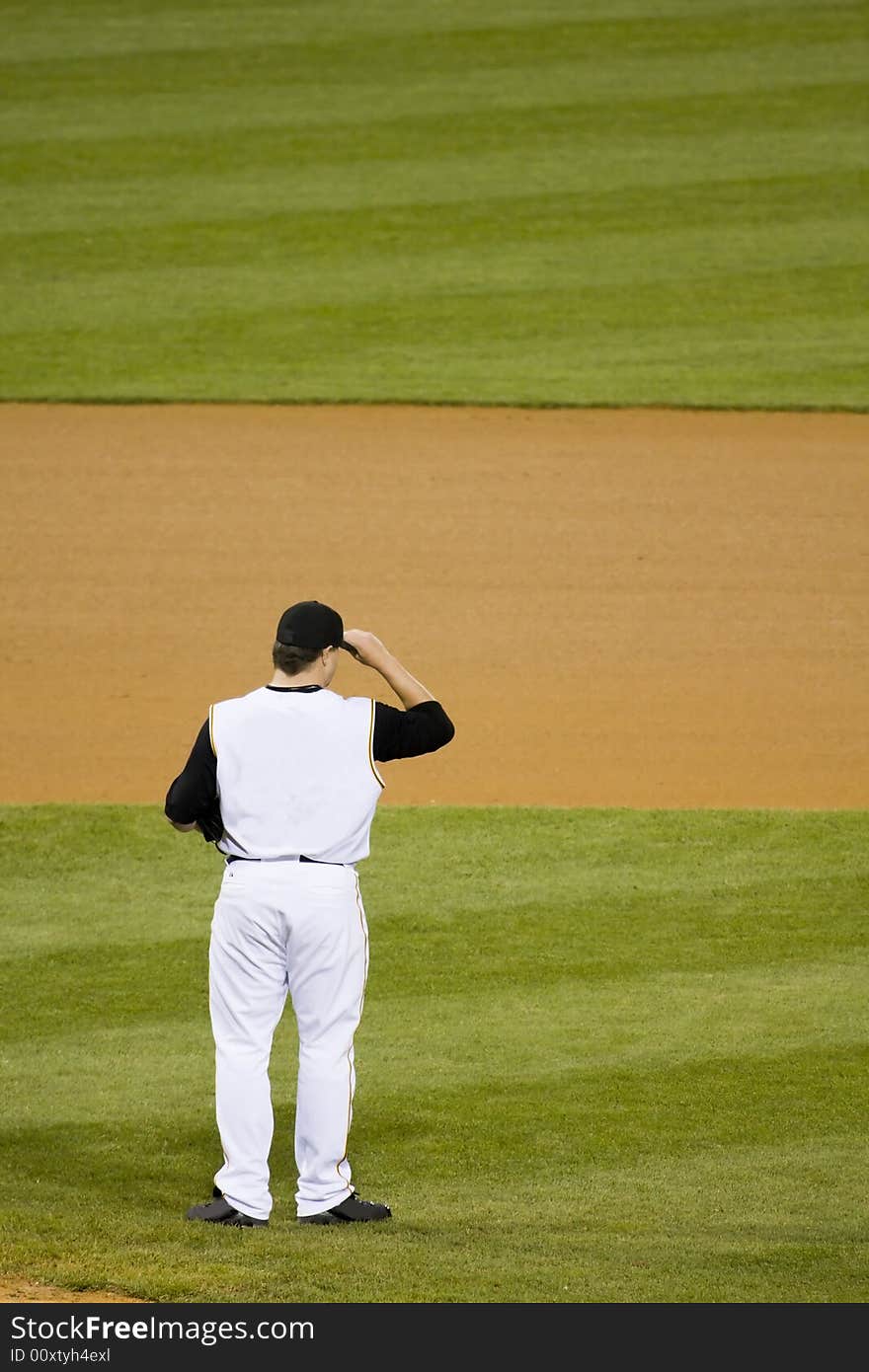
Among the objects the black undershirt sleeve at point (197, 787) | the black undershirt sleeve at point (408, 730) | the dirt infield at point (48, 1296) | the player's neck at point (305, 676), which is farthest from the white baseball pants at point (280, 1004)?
the dirt infield at point (48, 1296)

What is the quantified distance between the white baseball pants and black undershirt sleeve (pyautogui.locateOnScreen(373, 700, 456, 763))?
0.31 m

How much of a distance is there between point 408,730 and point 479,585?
6.89 meters

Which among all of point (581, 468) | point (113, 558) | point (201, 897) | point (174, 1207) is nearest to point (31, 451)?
point (113, 558)

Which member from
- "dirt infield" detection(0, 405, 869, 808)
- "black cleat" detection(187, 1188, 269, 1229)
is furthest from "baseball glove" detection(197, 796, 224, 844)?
"dirt infield" detection(0, 405, 869, 808)

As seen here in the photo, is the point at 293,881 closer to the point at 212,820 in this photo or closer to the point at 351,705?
the point at 212,820

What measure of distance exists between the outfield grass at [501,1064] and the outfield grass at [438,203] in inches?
290

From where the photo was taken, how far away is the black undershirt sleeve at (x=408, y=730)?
460 cm

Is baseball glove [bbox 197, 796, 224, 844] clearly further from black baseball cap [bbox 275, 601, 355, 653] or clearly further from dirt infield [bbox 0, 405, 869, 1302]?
dirt infield [bbox 0, 405, 869, 1302]

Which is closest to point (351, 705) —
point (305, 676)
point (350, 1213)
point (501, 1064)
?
point (305, 676)

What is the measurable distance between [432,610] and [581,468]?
8.64ft

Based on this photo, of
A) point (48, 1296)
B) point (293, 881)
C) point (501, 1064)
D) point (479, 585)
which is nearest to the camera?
point (48, 1296)

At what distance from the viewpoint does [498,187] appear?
18859 mm

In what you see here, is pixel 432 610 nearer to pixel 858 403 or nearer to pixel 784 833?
pixel 784 833

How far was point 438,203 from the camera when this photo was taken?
18625 millimetres
